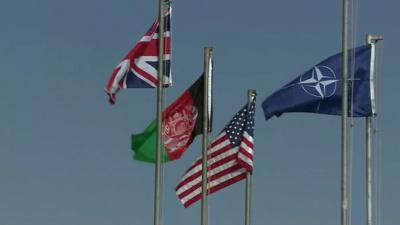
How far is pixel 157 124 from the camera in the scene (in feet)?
143

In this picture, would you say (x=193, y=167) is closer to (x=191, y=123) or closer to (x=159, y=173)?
(x=191, y=123)

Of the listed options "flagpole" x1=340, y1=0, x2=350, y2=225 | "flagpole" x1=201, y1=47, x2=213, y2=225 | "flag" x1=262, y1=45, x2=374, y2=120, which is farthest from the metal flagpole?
"flagpole" x1=201, y1=47, x2=213, y2=225

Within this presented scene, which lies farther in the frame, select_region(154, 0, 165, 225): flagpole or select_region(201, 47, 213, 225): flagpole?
select_region(201, 47, 213, 225): flagpole

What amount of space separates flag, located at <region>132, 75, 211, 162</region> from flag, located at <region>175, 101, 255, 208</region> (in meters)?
1.39

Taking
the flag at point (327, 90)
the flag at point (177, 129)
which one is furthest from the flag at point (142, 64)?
the flag at point (327, 90)

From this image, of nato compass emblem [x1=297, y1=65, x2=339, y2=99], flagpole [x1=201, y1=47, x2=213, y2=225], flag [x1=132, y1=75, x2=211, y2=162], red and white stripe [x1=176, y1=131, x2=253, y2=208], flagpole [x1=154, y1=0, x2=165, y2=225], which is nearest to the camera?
flagpole [x1=154, y1=0, x2=165, y2=225]

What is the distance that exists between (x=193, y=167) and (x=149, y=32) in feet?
18.5

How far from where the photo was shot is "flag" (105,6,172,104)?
145 ft

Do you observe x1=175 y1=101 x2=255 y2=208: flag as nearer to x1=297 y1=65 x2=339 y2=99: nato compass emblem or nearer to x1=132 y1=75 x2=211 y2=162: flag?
x1=132 y1=75 x2=211 y2=162: flag

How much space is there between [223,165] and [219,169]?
7.8 inches

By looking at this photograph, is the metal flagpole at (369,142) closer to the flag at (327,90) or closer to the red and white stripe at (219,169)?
the flag at (327,90)

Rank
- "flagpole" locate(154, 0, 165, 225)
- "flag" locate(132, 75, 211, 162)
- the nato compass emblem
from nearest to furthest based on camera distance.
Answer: "flagpole" locate(154, 0, 165, 225) < the nato compass emblem < "flag" locate(132, 75, 211, 162)

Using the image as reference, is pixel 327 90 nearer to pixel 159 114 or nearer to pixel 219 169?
pixel 159 114

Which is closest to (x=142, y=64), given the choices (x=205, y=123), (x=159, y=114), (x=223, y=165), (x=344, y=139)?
(x=159, y=114)
